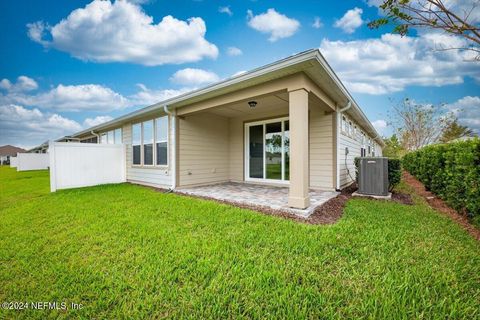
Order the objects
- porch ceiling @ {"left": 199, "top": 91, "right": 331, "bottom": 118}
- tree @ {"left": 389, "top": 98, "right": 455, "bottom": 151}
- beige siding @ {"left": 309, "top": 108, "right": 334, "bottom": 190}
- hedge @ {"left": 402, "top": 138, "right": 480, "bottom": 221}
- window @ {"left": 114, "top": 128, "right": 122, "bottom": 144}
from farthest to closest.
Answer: tree @ {"left": 389, "top": 98, "right": 455, "bottom": 151} < window @ {"left": 114, "top": 128, "right": 122, "bottom": 144} < beige siding @ {"left": 309, "top": 108, "right": 334, "bottom": 190} < porch ceiling @ {"left": 199, "top": 91, "right": 331, "bottom": 118} < hedge @ {"left": 402, "top": 138, "right": 480, "bottom": 221}

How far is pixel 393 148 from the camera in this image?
70.1 feet

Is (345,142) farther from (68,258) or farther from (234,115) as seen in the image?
(68,258)

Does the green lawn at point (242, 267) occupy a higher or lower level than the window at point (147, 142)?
lower

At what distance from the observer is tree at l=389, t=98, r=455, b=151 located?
1600 cm

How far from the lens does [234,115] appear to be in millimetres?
7910

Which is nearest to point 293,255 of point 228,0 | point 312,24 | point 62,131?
point 312,24

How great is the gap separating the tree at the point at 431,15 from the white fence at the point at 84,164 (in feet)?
29.9

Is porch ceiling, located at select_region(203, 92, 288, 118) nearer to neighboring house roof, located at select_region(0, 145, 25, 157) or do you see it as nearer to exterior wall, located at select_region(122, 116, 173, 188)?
exterior wall, located at select_region(122, 116, 173, 188)

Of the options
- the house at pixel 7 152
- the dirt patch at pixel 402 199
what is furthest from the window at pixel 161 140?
the house at pixel 7 152

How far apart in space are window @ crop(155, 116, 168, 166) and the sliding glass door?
9.62 ft

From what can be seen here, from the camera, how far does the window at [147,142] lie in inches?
299

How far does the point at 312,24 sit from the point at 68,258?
29.5 ft

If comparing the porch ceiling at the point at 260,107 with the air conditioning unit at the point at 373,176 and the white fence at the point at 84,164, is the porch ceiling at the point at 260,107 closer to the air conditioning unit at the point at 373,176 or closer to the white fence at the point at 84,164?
the air conditioning unit at the point at 373,176

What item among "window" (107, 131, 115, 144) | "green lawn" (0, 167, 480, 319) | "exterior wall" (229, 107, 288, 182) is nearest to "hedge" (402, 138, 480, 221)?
"green lawn" (0, 167, 480, 319)
